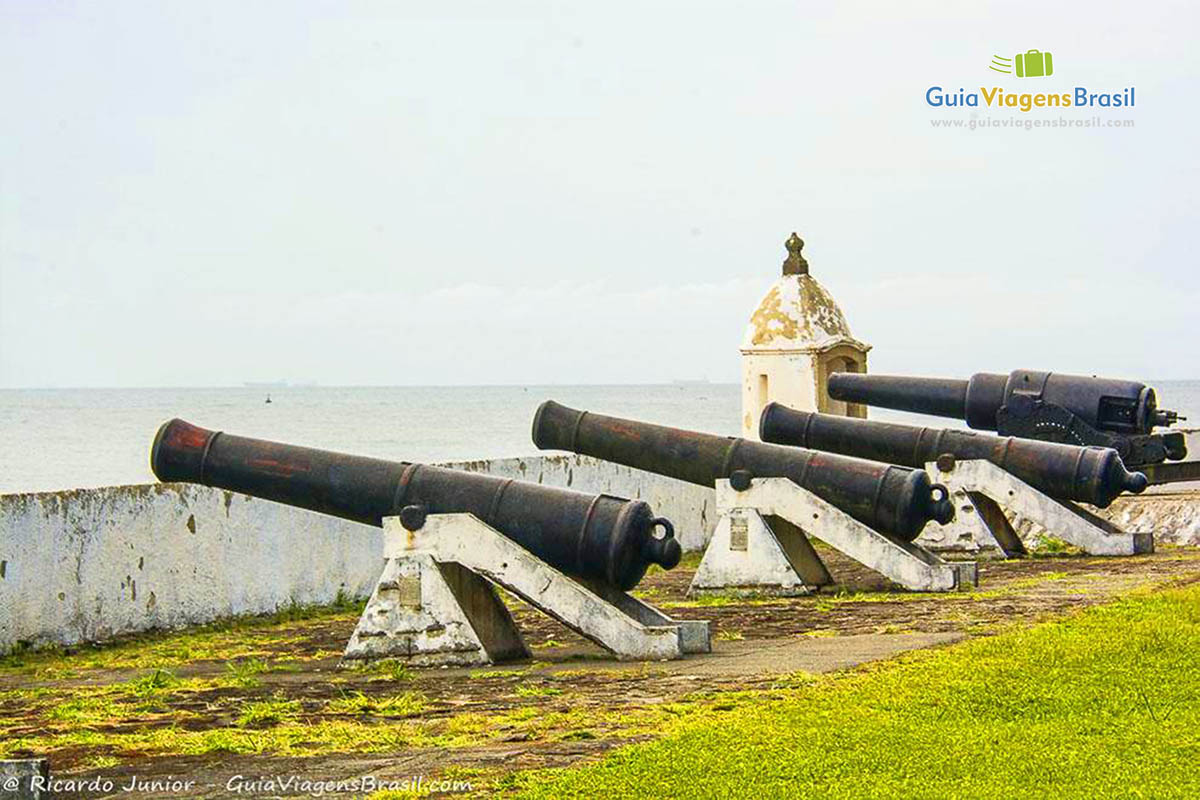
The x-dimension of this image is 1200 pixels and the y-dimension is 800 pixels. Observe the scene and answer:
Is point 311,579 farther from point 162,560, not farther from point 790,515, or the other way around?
point 790,515

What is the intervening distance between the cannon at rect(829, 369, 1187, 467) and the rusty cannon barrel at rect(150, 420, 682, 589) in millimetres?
8666

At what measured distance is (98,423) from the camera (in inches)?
3688

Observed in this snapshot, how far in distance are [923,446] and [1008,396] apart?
8.03ft

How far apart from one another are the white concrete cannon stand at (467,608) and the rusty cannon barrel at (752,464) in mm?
3579

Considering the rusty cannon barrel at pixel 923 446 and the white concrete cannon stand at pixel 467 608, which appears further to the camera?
the rusty cannon barrel at pixel 923 446

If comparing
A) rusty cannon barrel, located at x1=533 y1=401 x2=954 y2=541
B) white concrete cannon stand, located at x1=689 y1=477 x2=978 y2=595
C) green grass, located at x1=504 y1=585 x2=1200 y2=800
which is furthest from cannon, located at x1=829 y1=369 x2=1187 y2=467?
green grass, located at x1=504 y1=585 x2=1200 y2=800

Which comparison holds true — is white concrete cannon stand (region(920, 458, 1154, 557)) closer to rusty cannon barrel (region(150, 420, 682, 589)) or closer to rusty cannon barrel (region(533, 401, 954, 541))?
rusty cannon barrel (region(533, 401, 954, 541))

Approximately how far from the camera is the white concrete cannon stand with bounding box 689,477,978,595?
12484mm

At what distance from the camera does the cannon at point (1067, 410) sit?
1781 centimetres

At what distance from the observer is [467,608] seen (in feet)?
30.2

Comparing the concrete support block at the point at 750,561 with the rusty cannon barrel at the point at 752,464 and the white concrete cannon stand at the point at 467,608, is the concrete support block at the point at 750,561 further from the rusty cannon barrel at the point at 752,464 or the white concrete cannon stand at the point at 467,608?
the white concrete cannon stand at the point at 467,608

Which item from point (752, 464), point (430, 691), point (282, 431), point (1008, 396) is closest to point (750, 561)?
point (752, 464)

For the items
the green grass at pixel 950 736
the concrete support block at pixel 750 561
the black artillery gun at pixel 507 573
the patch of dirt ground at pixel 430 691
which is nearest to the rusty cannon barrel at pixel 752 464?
the concrete support block at pixel 750 561

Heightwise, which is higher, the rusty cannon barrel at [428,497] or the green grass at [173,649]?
the rusty cannon barrel at [428,497]
